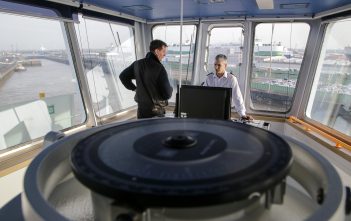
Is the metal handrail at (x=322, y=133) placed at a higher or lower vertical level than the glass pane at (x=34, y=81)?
lower

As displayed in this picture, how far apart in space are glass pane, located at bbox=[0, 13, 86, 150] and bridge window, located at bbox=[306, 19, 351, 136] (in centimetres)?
335

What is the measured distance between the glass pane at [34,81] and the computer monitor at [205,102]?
1.79m

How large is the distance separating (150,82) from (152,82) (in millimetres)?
21

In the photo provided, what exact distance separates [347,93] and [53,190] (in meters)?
3.63

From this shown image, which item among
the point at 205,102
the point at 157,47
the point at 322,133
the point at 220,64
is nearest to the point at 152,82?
the point at 157,47

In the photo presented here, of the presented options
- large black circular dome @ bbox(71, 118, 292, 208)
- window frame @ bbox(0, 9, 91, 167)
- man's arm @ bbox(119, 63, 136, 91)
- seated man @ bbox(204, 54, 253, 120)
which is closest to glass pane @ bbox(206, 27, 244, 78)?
seated man @ bbox(204, 54, 253, 120)

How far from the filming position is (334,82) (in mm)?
3811

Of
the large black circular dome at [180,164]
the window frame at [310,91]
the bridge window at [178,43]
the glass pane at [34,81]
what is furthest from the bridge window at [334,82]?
the glass pane at [34,81]

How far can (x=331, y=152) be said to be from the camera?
3.17m

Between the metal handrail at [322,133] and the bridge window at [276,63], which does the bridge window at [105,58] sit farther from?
the metal handrail at [322,133]

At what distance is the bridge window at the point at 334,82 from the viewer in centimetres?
351

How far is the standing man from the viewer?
297 cm

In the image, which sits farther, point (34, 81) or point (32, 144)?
point (34, 81)

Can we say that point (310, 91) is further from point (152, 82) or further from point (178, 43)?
point (152, 82)
